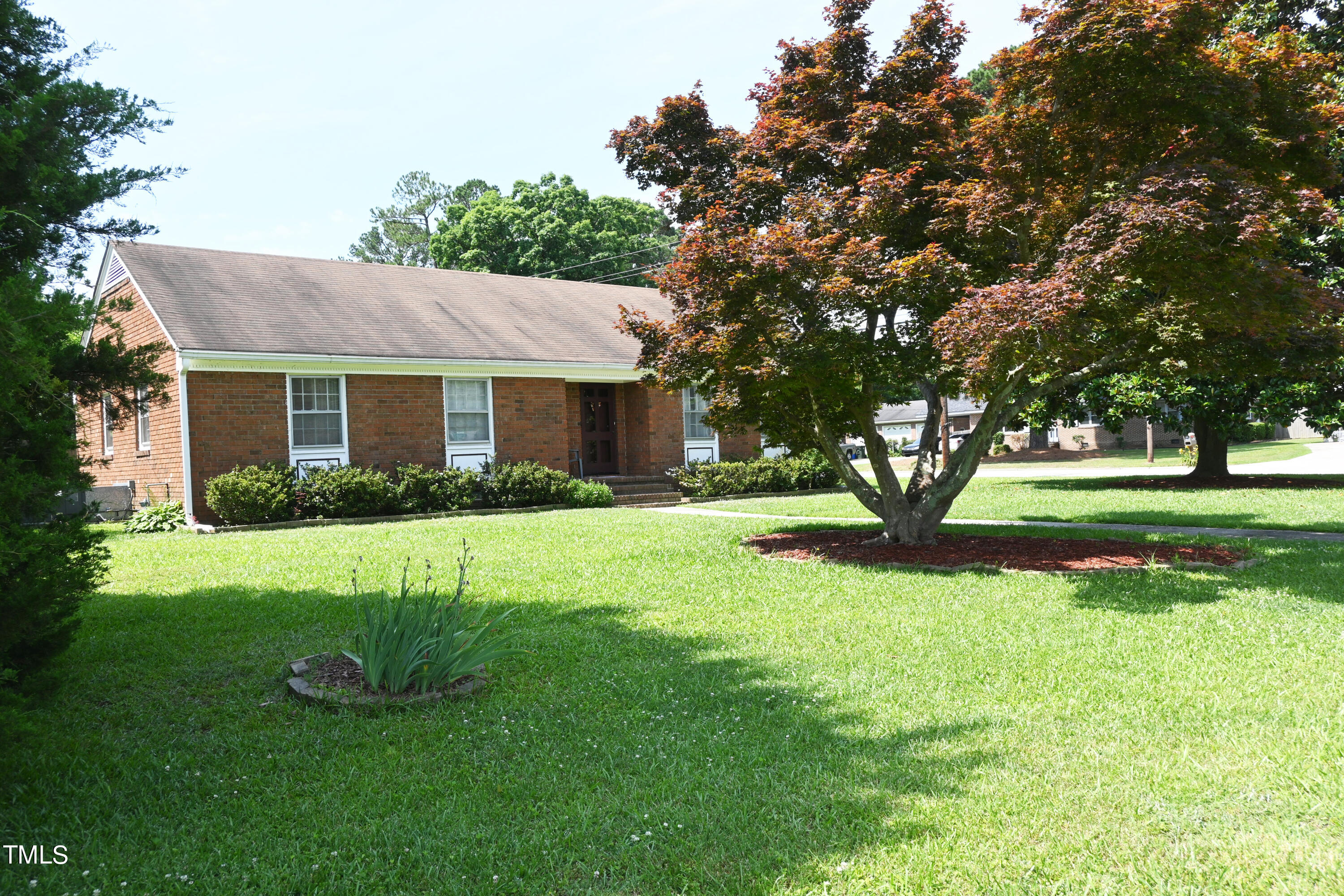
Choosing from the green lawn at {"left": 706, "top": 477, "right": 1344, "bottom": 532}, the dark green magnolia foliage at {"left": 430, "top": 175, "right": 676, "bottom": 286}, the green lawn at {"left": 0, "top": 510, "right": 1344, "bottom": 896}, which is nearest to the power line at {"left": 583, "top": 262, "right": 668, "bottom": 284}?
the dark green magnolia foliage at {"left": 430, "top": 175, "right": 676, "bottom": 286}

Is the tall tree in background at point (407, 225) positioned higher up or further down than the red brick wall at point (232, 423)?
higher up

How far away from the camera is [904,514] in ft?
36.6

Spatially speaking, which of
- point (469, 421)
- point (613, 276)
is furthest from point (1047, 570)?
point (613, 276)

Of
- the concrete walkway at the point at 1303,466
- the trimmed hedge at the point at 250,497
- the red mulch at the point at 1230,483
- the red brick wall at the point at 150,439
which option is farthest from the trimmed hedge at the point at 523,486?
the concrete walkway at the point at 1303,466

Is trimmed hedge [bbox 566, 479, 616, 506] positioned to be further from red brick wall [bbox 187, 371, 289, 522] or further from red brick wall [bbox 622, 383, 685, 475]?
red brick wall [bbox 187, 371, 289, 522]

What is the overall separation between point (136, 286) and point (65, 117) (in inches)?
532

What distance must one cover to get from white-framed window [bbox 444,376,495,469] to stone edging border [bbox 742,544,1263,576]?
36.0ft

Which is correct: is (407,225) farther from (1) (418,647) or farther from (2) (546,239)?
(1) (418,647)

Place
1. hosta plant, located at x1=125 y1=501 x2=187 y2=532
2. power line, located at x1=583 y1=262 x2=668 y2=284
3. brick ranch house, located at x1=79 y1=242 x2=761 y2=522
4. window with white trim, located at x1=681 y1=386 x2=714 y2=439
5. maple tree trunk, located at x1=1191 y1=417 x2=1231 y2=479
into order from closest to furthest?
1. hosta plant, located at x1=125 y1=501 x2=187 y2=532
2. brick ranch house, located at x1=79 y1=242 x2=761 y2=522
3. maple tree trunk, located at x1=1191 y1=417 x2=1231 y2=479
4. window with white trim, located at x1=681 y1=386 x2=714 y2=439
5. power line, located at x1=583 y1=262 x2=668 y2=284

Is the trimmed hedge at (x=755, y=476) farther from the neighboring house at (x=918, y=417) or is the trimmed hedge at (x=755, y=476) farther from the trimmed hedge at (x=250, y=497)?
the neighboring house at (x=918, y=417)

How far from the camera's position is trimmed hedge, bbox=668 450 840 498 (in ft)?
68.6

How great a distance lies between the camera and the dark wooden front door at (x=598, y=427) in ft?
71.9

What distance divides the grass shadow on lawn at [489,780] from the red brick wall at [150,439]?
37.2 feet

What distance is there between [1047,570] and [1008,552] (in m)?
1.13
